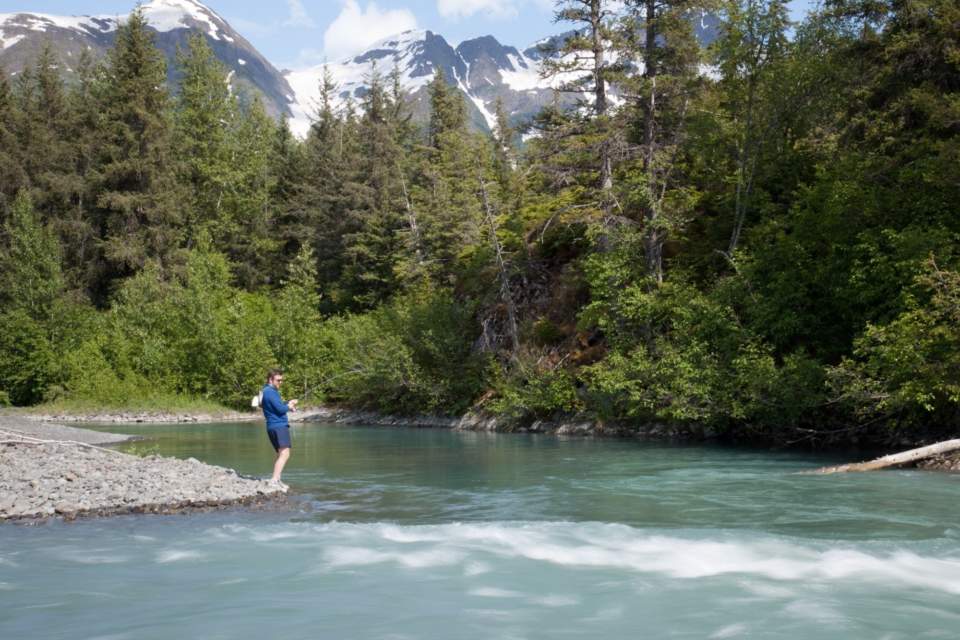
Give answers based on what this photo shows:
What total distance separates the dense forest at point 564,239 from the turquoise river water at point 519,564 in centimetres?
614

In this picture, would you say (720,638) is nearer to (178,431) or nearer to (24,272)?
(178,431)

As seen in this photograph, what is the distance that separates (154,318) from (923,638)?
4372 centimetres

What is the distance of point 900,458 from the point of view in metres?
15.4

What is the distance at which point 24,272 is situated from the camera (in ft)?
145

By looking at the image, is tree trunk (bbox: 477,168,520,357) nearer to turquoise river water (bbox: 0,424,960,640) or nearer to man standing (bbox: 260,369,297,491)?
turquoise river water (bbox: 0,424,960,640)

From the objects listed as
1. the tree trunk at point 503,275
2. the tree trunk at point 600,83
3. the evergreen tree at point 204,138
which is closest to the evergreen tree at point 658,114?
the tree trunk at point 600,83

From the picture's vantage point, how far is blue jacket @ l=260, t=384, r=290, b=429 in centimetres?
1375

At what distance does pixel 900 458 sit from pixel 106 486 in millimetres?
13592

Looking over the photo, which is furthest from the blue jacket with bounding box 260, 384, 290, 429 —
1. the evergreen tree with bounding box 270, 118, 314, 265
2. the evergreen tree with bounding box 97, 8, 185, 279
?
the evergreen tree with bounding box 270, 118, 314, 265

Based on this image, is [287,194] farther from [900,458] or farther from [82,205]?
[900,458]

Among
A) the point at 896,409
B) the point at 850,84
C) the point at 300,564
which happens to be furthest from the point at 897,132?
the point at 300,564

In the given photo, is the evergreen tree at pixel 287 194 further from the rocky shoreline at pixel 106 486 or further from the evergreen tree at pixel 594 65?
the rocky shoreline at pixel 106 486

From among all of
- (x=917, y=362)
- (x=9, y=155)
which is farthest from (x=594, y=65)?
(x=9, y=155)

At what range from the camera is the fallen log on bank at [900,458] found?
1545 centimetres
